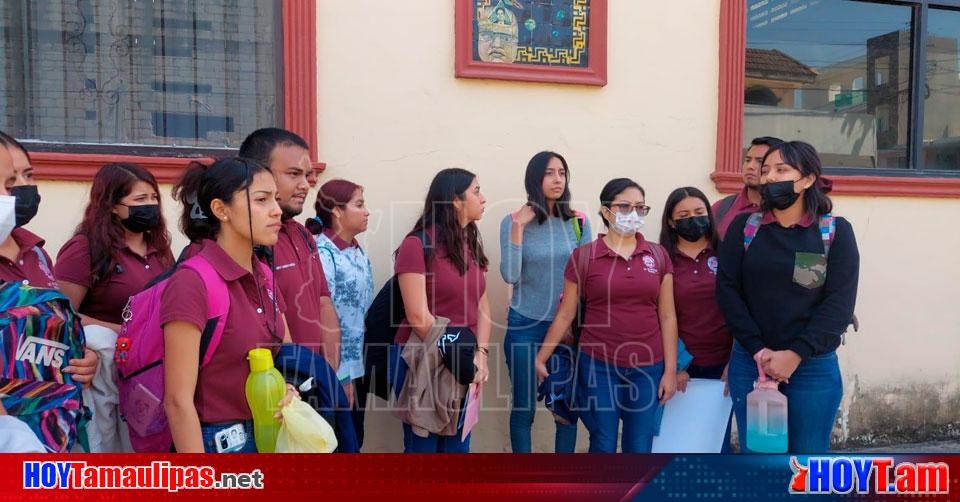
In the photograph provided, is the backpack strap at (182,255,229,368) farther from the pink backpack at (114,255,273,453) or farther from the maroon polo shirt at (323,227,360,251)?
the maroon polo shirt at (323,227,360,251)

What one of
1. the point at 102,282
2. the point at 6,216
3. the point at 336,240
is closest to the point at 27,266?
the point at 6,216

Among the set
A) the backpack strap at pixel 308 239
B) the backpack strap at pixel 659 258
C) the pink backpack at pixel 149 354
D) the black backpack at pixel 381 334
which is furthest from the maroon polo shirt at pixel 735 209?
the pink backpack at pixel 149 354

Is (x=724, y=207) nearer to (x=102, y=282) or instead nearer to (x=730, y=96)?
(x=730, y=96)

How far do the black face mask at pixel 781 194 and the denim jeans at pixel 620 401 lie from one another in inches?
39.8

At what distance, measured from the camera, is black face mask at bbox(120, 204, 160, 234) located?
306 cm

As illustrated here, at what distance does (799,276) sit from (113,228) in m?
2.91

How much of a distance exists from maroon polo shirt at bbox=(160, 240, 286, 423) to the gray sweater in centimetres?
205

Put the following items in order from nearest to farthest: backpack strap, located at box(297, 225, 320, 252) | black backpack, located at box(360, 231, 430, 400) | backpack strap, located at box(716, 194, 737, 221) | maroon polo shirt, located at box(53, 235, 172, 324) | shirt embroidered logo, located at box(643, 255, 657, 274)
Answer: maroon polo shirt, located at box(53, 235, 172, 324) → backpack strap, located at box(297, 225, 320, 252) → shirt embroidered logo, located at box(643, 255, 657, 274) → black backpack, located at box(360, 231, 430, 400) → backpack strap, located at box(716, 194, 737, 221)

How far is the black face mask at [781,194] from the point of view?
337cm

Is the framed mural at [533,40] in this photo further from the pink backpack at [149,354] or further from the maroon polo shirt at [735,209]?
the pink backpack at [149,354]

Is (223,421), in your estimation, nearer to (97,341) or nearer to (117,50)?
(97,341)

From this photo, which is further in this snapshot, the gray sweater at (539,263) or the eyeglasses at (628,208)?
the gray sweater at (539,263)

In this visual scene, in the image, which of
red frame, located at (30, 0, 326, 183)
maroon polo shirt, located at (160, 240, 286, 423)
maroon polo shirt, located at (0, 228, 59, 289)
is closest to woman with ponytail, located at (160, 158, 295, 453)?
maroon polo shirt, located at (160, 240, 286, 423)

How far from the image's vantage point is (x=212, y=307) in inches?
89.5
